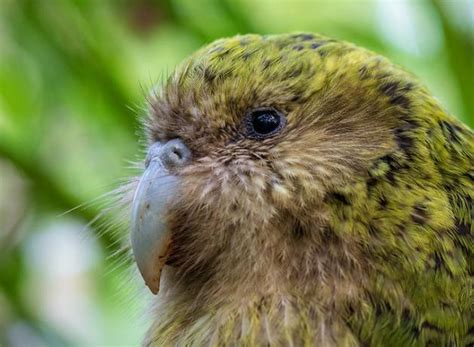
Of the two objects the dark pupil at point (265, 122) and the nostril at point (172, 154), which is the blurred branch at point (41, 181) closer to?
the nostril at point (172, 154)

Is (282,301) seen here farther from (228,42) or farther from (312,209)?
(228,42)

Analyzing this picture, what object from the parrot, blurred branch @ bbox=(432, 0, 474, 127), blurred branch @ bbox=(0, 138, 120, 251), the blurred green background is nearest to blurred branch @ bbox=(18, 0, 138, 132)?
the blurred green background

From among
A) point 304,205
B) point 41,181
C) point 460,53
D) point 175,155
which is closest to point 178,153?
point 175,155

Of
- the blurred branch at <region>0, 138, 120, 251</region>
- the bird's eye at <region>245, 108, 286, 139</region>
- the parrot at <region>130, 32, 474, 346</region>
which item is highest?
the bird's eye at <region>245, 108, 286, 139</region>

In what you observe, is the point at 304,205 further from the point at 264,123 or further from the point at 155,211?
the point at 155,211

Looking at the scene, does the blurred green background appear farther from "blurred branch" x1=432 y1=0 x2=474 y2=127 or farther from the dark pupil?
the dark pupil

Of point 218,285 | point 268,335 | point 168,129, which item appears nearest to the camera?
point 268,335

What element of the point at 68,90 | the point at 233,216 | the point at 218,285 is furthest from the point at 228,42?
the point at 68,90
